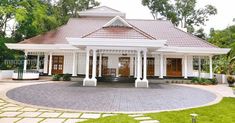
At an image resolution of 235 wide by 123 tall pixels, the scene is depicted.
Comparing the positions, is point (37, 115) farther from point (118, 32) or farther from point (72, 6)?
point (72, 6)

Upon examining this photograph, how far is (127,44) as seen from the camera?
13.3 m

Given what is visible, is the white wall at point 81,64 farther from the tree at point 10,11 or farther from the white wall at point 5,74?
the tree at point 10,11

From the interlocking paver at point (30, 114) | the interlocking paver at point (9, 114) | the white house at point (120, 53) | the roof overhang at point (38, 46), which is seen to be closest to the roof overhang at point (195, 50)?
the white house at point (120, 53)

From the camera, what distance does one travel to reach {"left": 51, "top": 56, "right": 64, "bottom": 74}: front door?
20375mm

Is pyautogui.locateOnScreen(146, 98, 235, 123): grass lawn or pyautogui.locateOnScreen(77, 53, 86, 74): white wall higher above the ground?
pyautogui.locateOnScreen(77, 53, 86, 74): white wall

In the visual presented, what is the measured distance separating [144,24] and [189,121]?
62.4 ft

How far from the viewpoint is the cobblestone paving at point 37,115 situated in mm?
5387

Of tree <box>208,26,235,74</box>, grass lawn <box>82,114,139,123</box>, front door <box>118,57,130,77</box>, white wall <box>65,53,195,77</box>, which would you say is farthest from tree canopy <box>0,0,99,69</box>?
tree <box>208,26,235,74</box>

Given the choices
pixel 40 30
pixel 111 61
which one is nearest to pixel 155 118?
pixel 111 61

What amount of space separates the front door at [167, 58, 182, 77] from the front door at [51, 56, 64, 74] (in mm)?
10740

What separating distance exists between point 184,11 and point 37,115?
3399 cm

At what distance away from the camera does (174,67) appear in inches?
794

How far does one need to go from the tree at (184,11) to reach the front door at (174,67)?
16.8 metres

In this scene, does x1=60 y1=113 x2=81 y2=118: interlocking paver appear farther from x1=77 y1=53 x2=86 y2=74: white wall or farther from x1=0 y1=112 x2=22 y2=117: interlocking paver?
x1=77 y1=53 x2=86 y2=74: white wall
